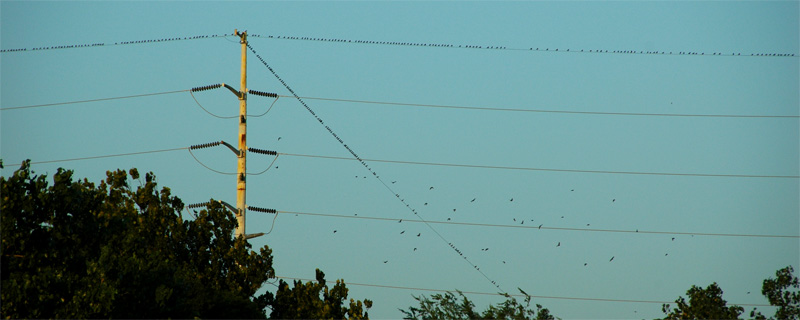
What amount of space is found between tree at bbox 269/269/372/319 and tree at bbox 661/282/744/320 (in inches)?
1048

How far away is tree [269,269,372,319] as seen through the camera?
151 feet

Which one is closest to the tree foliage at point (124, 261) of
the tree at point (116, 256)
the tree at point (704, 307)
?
the tree at point (116, 256)

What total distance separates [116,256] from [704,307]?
3890cm

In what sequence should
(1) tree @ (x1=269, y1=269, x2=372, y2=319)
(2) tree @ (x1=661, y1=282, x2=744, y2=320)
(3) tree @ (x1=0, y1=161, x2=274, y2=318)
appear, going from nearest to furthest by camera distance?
1. (3) tree @ (x1=0, y1=161, x2=274, y2=318)
2. (1) tree @ (x1=269, y1=269, x2=372, y2=319)
3. (2) tree @ (x1=661, y1=282, x2=744, y2=320)

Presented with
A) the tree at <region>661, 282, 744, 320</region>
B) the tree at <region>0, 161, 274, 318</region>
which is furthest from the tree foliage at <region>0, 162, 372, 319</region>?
the tree at <region>661, 282, 744, 320</region>

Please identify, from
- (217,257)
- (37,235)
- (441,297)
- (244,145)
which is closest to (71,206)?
(37,235)

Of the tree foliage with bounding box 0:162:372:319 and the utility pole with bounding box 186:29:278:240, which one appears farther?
the utility pole with bounding box 186:29:278:240

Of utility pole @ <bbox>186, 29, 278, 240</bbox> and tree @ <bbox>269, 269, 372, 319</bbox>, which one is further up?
utility pole @ <bbox>186, 29, 278, 240</bbox>

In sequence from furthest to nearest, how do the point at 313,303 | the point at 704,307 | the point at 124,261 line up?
the point at 704,307 < the point at 313,303 < the point at 124,261

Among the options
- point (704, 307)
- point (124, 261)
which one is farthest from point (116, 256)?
point (704, 307)

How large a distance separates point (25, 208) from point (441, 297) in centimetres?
1956

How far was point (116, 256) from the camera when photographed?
37562 mm

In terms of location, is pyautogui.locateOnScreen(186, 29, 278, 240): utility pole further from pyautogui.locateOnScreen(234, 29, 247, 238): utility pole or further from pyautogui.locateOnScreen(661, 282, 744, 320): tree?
pyautogui.locateOnScreen(661, 282, 744, 320): tree

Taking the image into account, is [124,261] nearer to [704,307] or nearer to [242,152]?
[242,152]
